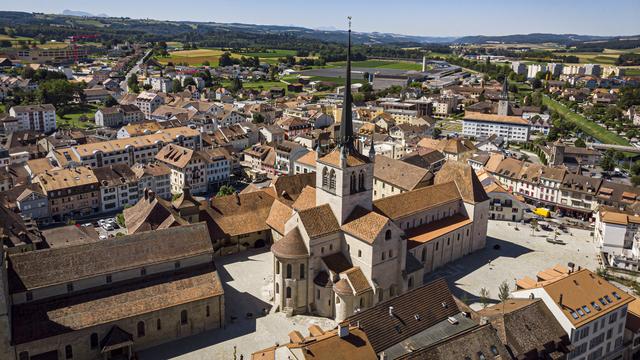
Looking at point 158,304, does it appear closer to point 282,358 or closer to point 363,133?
point 282,358

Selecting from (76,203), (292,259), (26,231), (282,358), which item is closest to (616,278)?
(292,259)

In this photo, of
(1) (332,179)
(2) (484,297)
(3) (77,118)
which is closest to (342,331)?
(1) (332,179)

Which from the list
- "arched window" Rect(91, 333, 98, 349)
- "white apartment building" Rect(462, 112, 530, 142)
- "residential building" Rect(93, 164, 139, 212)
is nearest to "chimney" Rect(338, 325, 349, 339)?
"arched window" Rect(91, 333, 98, 349)

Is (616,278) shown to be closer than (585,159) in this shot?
Yes

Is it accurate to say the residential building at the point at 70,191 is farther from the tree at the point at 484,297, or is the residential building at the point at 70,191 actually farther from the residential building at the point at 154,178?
the tree at the point at 484,297

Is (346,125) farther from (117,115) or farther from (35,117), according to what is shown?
(117,115)

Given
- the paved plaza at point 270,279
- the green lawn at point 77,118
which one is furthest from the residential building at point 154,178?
the green lawn at point 77,118

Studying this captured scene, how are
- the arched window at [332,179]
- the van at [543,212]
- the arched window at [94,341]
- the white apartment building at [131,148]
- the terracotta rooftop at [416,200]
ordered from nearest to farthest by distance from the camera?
the arched window at [94,341]
the arched window at [332,179]
the terracotta rooftop at [416,200]
the van at [543,212]
the white apartment building at [131,148]
